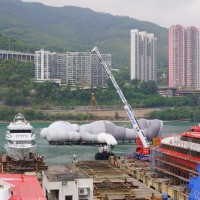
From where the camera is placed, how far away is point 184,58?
520 ft

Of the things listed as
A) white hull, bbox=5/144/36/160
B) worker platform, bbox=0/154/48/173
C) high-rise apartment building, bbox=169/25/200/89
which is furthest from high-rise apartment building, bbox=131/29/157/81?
worker platform, bbox=0/154/48/173

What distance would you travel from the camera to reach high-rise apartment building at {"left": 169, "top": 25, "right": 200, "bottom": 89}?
159 m

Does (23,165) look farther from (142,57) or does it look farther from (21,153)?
(142,57)

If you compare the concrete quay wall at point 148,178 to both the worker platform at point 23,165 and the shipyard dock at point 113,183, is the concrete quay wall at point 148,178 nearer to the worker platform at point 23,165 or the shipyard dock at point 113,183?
the shipyard dock at point 113,183

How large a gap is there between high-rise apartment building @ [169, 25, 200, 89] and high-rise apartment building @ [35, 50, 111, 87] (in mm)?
19799

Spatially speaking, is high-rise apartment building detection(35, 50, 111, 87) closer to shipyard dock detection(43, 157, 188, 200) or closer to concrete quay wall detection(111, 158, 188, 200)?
concrete quay wall detection(111, 158, 188, 200)

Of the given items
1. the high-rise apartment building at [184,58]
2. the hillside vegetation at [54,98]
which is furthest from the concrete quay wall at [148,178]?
the high-rise apartment building at [184,58]

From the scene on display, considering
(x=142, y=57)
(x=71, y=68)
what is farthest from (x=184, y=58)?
(x=71, y=68)

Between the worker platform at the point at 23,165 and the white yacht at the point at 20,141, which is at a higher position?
the white yacht at the point at 20,141

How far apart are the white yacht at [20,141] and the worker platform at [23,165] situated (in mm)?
528

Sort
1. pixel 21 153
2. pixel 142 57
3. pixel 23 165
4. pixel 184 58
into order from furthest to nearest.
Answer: pixel 142 57 → pixel 184 58 → pixel 21 153 → pixel 23 165

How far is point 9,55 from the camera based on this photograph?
518 ft

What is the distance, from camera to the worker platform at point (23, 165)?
38397 mm

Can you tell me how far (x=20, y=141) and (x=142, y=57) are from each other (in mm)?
127112
